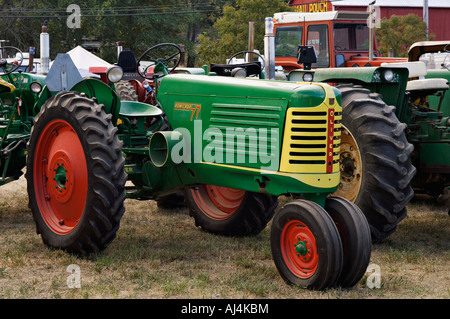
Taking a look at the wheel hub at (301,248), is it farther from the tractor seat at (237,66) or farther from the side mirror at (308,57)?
the side mirror at (308,57)

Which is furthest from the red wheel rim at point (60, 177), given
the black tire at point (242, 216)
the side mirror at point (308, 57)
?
the side mirror at point (308, 57)

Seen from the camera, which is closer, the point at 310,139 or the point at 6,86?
the point at 310,139

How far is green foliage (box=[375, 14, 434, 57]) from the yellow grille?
60.9 ft

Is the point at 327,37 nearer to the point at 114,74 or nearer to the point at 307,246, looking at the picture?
the point at 114,74

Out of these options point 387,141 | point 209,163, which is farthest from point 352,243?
point 387,141

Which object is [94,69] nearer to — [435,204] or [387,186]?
[435,204]

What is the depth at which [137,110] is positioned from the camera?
6.31 m

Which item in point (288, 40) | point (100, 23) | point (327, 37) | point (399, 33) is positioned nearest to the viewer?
point (327, 37)

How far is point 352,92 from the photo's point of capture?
612 cm

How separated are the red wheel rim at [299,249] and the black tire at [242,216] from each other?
152cm

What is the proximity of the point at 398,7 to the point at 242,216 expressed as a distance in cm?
2922

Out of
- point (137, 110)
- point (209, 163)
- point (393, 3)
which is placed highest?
point (393, 3)
